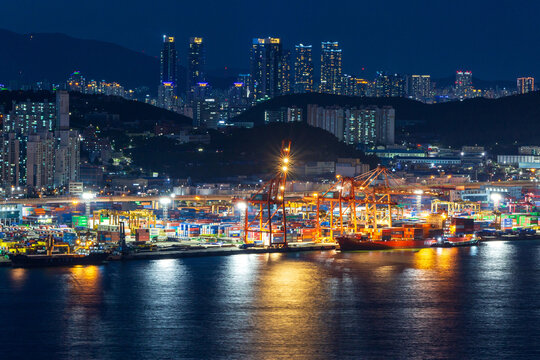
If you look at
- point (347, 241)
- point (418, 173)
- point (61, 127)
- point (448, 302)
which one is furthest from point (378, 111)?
point (448, 302)

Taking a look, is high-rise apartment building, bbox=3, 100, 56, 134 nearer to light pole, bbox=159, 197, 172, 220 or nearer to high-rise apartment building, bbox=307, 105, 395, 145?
light pole, bbox=159, 197, 172, 220

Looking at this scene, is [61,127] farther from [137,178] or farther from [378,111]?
[378,111]

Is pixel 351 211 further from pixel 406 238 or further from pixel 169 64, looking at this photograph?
pixel 169 64

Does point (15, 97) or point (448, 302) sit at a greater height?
point (15, 97)

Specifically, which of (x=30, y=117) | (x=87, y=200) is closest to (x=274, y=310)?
(x=87, y=200)

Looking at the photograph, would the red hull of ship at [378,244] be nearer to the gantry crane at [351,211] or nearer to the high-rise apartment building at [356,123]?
the gantry crane at [351,211]

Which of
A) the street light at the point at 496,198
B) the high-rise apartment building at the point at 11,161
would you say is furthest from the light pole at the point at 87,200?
the street light at the point at 496,198
